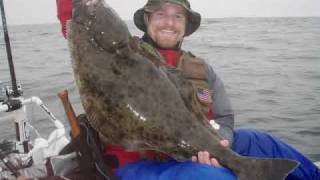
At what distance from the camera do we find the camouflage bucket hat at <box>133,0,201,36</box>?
3.99 metres

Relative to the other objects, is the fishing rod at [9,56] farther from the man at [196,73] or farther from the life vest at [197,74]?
the life vest at [197,74]

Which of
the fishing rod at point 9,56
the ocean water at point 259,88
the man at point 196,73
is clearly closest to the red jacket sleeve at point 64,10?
the man at point 196,73

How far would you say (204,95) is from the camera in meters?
3.79

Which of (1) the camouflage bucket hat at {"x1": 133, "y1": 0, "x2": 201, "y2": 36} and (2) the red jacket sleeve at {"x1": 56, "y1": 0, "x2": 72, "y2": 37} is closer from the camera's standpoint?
(2) the red jacket sleeve at {"x1": 56, "y1": 0, "x2": 72, "y2": 37}

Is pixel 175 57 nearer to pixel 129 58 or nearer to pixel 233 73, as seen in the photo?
pixel 129 58

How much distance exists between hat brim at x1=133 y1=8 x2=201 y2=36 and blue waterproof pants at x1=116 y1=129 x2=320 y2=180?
1.25 metres

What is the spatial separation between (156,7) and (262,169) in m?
1.92

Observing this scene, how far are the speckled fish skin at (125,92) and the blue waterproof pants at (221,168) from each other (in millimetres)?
176

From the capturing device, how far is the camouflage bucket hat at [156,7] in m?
3.99

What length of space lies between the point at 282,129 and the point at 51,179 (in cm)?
655

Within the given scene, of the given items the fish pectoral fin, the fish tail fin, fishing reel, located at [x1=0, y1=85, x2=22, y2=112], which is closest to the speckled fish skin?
the fish pectoral fin

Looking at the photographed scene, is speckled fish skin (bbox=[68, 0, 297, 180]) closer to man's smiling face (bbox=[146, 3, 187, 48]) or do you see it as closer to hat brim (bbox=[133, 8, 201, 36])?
man's smiling face (bbox=[146, 3, 187, 48])

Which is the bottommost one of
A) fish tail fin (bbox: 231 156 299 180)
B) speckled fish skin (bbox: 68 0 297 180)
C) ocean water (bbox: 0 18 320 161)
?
ocean water (bbox: 0 18 320 161)

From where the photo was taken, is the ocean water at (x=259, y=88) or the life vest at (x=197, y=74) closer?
the life vest at (x=197, y=74)
